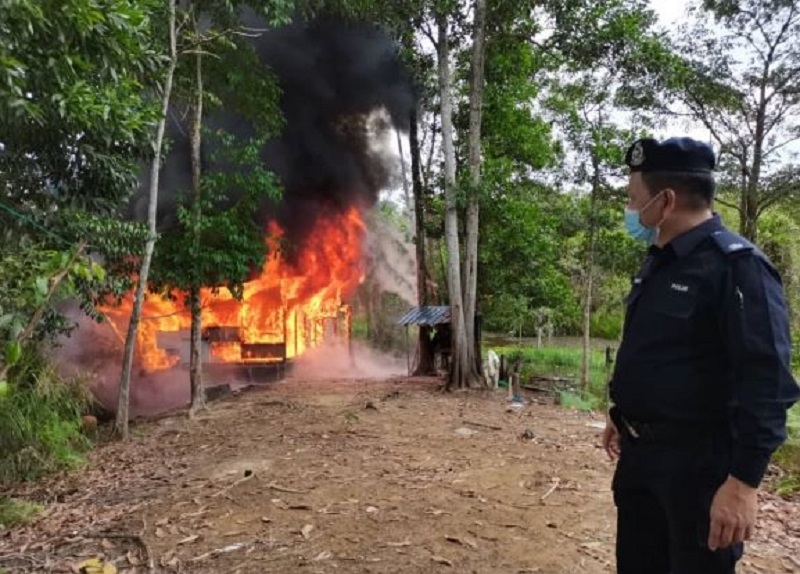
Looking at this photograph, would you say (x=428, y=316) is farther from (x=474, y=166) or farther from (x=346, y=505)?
(x=346, y=505)

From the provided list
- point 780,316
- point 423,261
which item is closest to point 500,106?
point 423,261

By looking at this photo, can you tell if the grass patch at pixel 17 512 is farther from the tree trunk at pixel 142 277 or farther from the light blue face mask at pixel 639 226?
the light blue face mask at pixel 639 226

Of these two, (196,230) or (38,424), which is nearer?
(38,424)

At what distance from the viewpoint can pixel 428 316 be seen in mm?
14469

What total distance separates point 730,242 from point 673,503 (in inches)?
35.3

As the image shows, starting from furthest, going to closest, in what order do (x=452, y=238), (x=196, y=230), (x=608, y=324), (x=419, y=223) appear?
(x=608, y=324), (x=419, y=223), (x=452, y=238), (x=196, y=230)

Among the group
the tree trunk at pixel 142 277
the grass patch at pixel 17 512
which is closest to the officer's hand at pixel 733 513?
the grass patch at pixel 17 512

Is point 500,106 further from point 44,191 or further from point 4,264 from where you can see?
point 4,264

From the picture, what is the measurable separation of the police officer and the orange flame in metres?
14.9

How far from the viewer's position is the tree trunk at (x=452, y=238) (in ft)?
38.4

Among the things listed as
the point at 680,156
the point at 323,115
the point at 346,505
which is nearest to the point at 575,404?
the point at 346,505

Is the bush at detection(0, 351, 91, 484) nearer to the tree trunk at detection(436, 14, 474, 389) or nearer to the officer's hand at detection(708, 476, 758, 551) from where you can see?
the officer's hand at detection(708, 476, 758, 551)

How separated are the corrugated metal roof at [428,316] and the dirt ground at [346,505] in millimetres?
5961

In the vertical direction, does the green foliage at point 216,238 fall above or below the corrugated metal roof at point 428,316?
above
